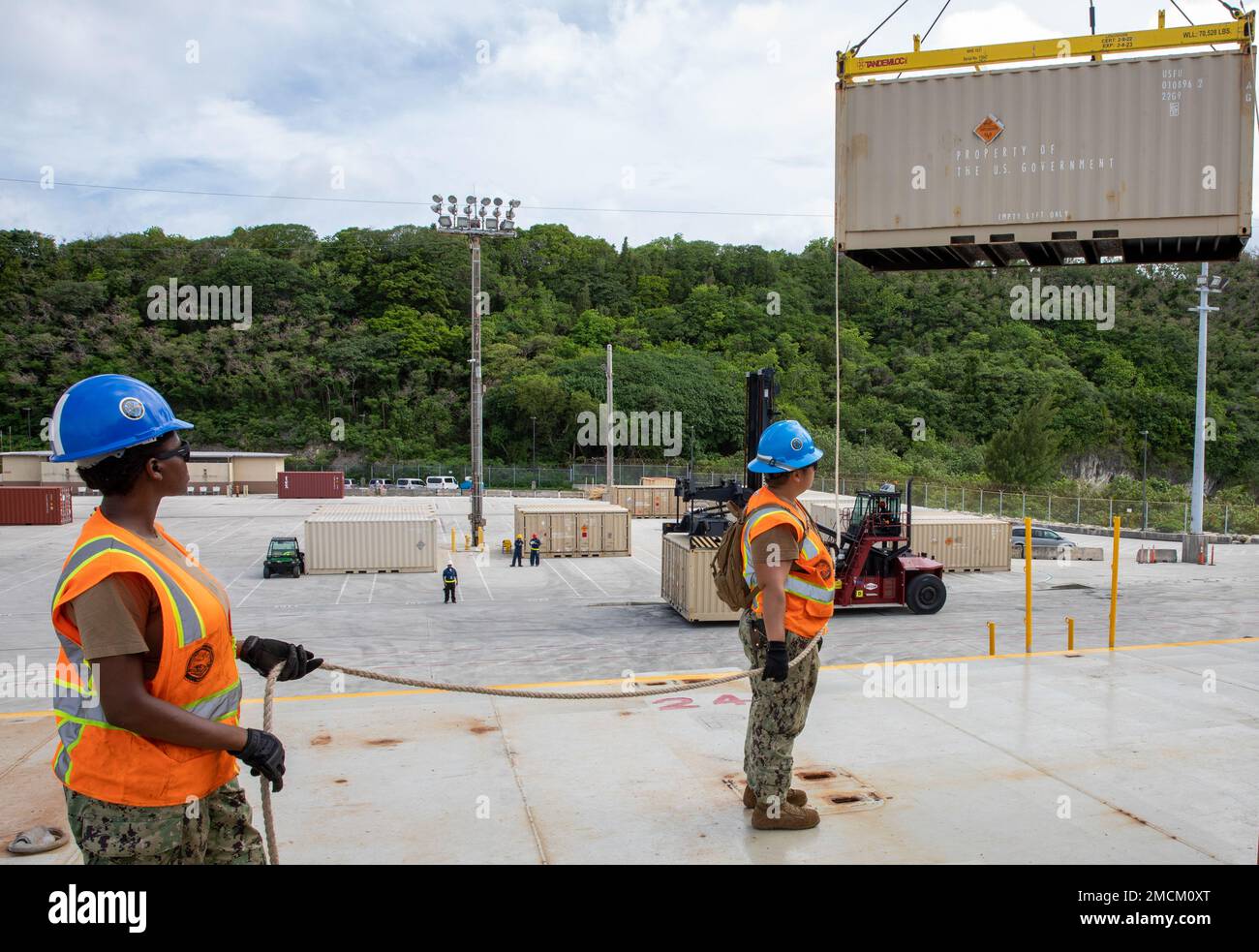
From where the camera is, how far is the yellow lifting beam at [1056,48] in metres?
13.3

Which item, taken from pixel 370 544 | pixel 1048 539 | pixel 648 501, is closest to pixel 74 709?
pixel 370 544

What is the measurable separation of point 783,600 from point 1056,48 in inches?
509

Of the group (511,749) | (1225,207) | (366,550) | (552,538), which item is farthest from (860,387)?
(511,749)

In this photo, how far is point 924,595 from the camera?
1938cm

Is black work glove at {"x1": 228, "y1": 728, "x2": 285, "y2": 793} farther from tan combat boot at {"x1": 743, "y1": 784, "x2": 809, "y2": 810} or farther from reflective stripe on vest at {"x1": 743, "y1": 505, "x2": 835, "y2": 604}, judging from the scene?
tan combat boot at {"x1": 743, "y1": 784, "x2": 809, "y2": 810}

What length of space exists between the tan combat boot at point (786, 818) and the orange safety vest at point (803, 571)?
1008mm

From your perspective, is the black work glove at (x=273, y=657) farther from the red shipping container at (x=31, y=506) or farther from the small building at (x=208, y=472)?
the small building at (x=208, y=472)

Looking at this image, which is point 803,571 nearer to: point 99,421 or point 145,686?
point 145,686

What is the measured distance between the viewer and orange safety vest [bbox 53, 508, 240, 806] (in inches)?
99.3

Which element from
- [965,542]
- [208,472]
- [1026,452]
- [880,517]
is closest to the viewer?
[880,517]

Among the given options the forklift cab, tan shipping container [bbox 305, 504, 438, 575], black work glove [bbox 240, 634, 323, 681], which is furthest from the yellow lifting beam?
tan shipping container [bbox 305, 504, 438, 575]

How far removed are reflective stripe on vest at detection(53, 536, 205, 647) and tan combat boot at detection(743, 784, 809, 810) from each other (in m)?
3.58
